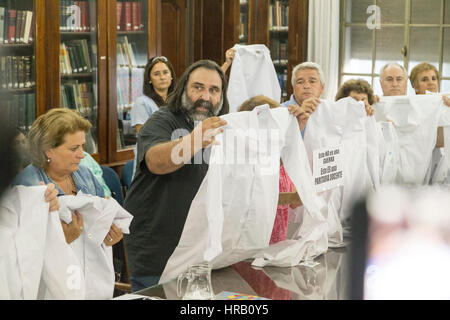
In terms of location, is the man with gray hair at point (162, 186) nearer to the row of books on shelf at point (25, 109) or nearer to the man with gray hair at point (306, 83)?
the man with gray hair at point (306, 83)

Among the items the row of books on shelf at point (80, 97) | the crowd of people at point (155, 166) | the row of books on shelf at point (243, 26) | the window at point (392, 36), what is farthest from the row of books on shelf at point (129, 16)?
the window at point (392, 36)

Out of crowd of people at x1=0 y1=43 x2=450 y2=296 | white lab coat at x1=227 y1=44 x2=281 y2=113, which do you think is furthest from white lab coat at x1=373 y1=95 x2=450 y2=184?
crowd of people at x1=0 y1=43 x2=450 y2=296

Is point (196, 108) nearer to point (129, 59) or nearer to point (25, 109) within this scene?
point (25, 109)

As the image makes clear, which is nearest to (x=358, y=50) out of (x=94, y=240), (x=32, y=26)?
(x=32, y=26)

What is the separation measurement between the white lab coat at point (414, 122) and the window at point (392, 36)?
106 inches

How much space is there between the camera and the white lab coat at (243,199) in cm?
205

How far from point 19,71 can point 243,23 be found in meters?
2.82

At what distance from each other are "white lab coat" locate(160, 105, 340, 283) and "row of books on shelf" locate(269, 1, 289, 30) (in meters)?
3.97

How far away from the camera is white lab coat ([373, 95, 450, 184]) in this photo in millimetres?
3258

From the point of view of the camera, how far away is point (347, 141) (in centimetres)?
264

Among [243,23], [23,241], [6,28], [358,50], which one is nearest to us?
[23,241]
